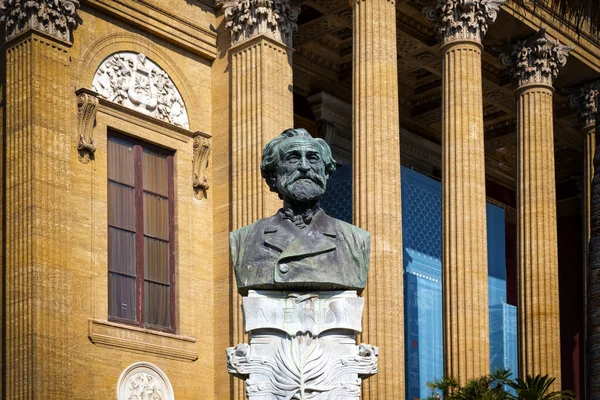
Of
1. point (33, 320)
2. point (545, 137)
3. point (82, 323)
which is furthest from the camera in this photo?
point (545, 137)

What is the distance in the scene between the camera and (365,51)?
30.0 meters

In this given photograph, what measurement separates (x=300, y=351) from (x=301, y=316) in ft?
0.80

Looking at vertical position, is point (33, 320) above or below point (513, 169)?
below

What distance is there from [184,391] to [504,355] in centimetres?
1048

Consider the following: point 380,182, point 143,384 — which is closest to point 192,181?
point 380,182

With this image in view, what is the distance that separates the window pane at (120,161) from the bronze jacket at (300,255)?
19170 mm

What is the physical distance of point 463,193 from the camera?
31172mm

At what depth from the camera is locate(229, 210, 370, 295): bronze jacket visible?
33.1ft

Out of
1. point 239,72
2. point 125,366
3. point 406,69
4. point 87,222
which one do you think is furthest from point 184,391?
point 406,69

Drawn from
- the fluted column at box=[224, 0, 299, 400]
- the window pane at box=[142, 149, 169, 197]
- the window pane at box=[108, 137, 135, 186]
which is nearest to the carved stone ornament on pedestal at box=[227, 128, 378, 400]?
the fluted column at box=[224, 0, 299, 400]

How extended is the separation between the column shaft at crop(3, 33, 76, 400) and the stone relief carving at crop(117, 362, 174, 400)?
2.41m

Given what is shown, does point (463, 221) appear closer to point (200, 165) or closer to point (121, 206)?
point (200, 165)

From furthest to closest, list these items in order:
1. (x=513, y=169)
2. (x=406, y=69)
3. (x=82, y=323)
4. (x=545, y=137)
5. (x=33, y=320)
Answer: (x=513, y=169), (x=406, y=69), (x=545, y=137), (x=82, y=323), (x=33, y=320)

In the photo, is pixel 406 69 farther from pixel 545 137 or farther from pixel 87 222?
pixel 87 222
